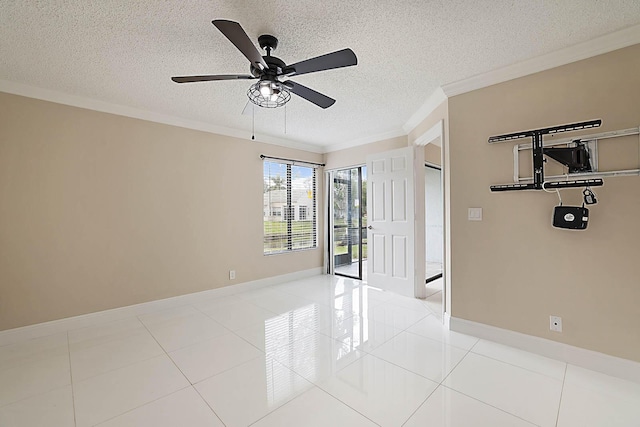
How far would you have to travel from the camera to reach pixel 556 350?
2.25 metres

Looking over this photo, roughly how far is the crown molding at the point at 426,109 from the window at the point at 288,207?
2041 millimetres

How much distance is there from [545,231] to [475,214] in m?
0.55

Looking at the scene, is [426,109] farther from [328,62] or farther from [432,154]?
[328,62]

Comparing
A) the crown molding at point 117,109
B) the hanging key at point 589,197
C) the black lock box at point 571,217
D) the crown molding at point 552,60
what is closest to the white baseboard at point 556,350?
the black lock box at point 571,217

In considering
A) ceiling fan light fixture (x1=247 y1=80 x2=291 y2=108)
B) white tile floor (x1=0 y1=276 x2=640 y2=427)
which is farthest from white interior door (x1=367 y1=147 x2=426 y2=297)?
ceiling fan light fixture (x1=247 y1=80 x2=291 y2=108)

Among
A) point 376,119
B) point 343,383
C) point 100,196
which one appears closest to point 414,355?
point 343,383

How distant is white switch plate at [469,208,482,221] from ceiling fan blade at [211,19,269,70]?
2290 mm

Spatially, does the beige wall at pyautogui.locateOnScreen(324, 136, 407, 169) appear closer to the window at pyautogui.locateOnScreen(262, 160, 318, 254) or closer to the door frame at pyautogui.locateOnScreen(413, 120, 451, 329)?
the window at pyautogui.locateOnScreen(262, 160, 318, 254)

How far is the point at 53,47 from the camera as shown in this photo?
209 centimetres

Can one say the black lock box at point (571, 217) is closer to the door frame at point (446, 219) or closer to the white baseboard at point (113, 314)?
the door frame at point (446, 219)

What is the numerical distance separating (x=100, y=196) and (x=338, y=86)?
9.56ft

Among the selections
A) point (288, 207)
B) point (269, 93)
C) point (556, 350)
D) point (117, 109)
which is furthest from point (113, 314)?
point (556, 350)

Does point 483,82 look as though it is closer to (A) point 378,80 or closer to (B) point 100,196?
(A) point 378,80

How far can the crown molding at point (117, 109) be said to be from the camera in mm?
2673
